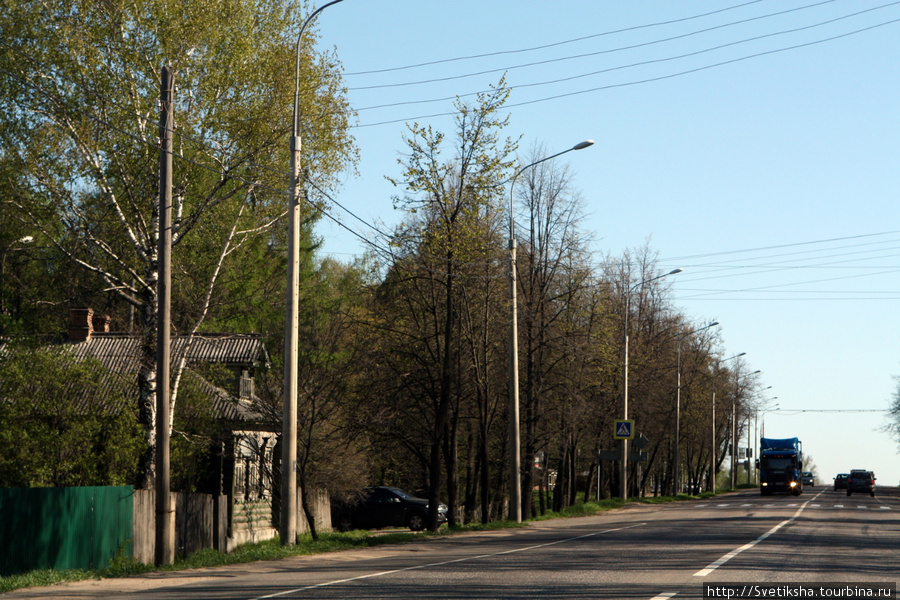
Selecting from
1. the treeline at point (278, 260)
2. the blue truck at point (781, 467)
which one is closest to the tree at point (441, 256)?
the treeline at point (278, 260)

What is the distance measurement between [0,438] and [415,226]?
553 inches

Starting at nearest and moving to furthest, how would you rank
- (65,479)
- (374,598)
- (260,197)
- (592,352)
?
1. (374,598)
2. (65,479)
3. (260,197)
4. (592,352)

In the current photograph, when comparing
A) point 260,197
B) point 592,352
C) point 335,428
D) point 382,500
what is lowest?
point 382,500

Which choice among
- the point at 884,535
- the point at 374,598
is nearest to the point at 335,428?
the point at 884,535

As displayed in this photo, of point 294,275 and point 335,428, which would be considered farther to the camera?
point 335,428

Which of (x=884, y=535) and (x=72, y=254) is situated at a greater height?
(x=72, y=254)

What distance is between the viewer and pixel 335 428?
2883cm

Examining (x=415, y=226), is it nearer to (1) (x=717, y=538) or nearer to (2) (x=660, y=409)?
(1) (x=717, y=538)

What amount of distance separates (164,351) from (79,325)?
62.0ft

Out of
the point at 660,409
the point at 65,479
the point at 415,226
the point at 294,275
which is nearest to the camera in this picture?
the point at 294,275

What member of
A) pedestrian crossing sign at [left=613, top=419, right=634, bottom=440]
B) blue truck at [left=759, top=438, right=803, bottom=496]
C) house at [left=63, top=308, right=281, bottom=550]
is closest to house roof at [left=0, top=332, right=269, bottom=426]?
house at [left=63, top=308, right=281, bottom=550]

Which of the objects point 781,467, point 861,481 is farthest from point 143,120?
point 861,481

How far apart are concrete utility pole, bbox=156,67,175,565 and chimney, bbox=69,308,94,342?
60.3 feet

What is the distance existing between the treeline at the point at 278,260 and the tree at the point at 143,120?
0.05 metres
